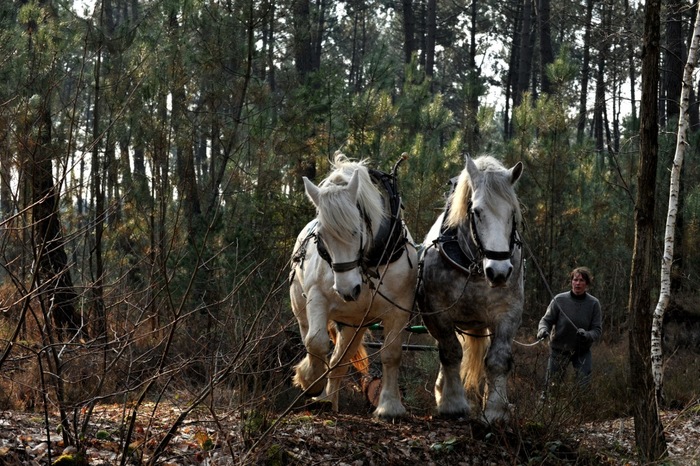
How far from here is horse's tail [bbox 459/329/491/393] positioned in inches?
286

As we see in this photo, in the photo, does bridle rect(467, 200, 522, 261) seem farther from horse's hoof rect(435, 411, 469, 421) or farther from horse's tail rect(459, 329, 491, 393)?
horse's hoof rect(435, 411, 469, 421)

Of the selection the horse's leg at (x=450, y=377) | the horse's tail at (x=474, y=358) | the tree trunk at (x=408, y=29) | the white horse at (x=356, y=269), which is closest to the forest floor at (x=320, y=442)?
the horse's leg at (x=450, y=377)

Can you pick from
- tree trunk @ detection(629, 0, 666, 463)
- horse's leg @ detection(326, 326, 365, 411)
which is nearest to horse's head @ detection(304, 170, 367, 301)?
→ horse's leg @ detection(326, 326, 365, 411)

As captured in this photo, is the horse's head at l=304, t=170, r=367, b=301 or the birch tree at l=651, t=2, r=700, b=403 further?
the birch tree at l=651, t=2, r=700, b=403

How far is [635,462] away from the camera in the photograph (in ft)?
20.5

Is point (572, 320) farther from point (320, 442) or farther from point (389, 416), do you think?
point (320, 442)

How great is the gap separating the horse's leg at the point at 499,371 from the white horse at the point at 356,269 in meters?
0.71

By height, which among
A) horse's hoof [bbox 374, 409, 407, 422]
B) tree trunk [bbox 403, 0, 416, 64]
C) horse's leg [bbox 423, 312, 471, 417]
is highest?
tree trunk [bbox 403, 0, 416, 64]

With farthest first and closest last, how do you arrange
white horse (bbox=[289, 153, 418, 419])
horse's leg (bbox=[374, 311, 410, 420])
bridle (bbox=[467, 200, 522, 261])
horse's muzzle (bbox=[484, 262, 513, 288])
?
horse's leg (bbox=[374, 311, 410, 420]), white horse (bbox=[289, 153, 418, 419]), bridle (bbox=[467, 200, 522, 261]), horse's muzzle (bbox=[484, 262, 513, 288])

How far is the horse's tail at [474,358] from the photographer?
7.26 m

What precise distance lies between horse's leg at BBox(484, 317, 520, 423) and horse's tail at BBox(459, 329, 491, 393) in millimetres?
893

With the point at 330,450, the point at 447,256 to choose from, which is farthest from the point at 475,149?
the point at 330,450

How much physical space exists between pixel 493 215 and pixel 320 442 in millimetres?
1905

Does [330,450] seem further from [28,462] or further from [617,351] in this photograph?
[617,351]
